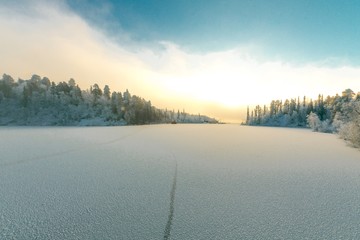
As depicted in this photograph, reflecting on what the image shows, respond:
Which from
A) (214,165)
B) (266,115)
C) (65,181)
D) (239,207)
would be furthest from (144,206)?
(266,115)

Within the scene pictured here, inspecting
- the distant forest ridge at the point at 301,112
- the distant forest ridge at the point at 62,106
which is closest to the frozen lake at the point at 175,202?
the distant forest ridge at the point at 301,112

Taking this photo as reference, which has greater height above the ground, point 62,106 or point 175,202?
point 62,106

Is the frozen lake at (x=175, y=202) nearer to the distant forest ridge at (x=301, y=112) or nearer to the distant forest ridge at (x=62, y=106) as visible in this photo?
the distant forest ridge at (x=301, y=112)

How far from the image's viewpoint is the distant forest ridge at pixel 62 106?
4313 inches

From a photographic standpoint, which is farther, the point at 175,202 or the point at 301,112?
the point at 301,112

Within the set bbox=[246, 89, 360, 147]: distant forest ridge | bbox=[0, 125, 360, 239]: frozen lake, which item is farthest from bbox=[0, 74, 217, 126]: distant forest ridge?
bbox=[0, 125, 360, 239]: frozen lake

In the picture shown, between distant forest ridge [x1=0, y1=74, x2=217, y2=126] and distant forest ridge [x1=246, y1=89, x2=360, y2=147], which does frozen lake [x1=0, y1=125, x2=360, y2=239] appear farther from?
distant forest ridge [x1=0, y1=74, x2=217, y2=126]

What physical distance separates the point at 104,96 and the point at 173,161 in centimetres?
13117

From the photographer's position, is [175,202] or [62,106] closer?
[175,202]

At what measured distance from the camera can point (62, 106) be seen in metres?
120

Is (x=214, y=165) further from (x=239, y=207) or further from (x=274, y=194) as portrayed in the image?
(x=239, y=207)

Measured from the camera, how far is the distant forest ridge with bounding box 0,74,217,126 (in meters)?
110

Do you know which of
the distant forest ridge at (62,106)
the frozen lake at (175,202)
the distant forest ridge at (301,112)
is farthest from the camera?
the distant forest ridge at (62,106)

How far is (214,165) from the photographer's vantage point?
32.9 feet
